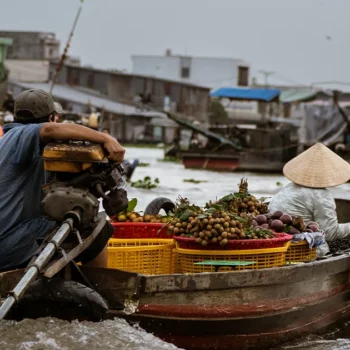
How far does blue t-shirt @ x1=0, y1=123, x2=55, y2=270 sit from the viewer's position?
5.31 metres

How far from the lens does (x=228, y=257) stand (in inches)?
247

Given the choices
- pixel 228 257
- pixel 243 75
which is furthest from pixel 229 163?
pixel 243 75

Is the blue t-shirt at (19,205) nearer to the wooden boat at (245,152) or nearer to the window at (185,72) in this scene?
the wooden boat at (245,152)

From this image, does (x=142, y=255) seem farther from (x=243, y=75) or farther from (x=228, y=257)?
(x=243, y=75)

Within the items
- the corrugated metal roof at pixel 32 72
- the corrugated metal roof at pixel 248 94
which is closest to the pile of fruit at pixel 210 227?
the corrugated metal roof at pixel 248 94

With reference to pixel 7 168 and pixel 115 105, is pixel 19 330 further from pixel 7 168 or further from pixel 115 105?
pixel 115 105

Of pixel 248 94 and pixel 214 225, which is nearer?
pixel 214 225

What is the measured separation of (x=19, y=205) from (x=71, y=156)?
1.69 feet

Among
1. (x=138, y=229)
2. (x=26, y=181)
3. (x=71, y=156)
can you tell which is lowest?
(x=138, y=229)

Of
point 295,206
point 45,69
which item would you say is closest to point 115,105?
point 45,69

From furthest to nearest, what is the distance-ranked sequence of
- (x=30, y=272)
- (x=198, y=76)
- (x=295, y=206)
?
1. (x=198, y=76)
2. (x=295, y=206)
3. (x=30, y=272)

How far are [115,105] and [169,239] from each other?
54058 mm

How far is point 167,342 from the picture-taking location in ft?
19.1

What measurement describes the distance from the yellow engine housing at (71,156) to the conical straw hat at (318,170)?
2.64 metres
